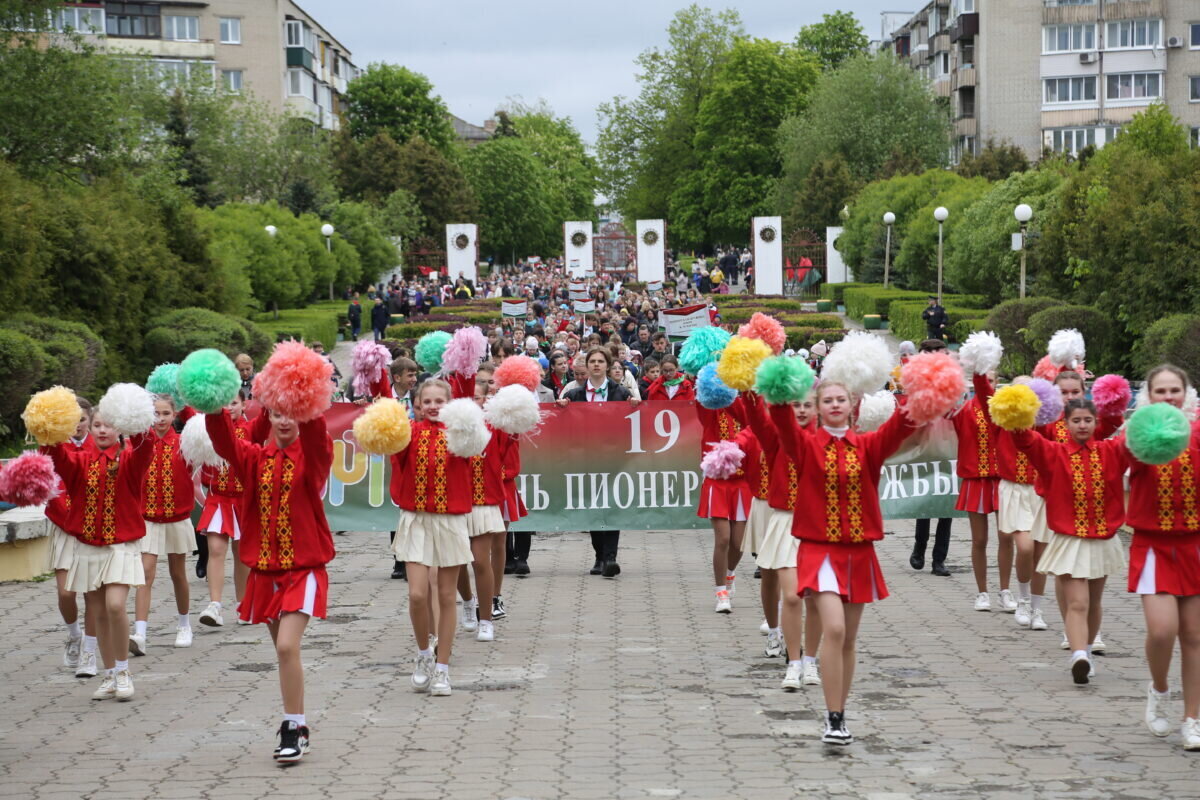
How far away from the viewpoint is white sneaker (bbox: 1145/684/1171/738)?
7.39m

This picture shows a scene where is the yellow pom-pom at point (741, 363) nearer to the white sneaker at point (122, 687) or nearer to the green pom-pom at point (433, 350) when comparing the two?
the white sneaker at point (122, 687)

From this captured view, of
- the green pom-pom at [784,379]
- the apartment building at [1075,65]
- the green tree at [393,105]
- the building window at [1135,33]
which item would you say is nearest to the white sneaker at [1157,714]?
the green pom-pom at [784,379]

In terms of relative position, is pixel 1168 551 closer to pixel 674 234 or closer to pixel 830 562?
pixel 830 562

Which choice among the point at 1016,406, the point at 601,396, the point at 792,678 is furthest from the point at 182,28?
the point at 1016,406

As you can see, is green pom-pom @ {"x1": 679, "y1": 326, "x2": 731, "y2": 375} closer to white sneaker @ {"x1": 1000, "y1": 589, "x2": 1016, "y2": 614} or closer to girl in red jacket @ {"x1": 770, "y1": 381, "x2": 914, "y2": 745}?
girl in red jacket @ {"x1": 770, "y1": 381, "x2": 914, "y2": 745}

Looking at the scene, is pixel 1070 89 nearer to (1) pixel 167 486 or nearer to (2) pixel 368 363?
(2) pixel 368 363

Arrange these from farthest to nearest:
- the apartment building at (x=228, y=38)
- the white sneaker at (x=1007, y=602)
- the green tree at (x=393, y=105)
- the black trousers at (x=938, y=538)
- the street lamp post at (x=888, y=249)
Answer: the green tree at (x=393, y=105) < the apartment building at (x=228, y=38) < the street lamp post at (x=888, y=249) < the black trousers at (x=938, y=538) < the white sneaker at (x=1007, y=602)

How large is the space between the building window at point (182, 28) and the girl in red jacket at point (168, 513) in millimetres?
69835

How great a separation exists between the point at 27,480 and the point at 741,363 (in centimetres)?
385

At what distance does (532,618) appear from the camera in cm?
1127

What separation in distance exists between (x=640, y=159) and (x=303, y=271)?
49.1 meters

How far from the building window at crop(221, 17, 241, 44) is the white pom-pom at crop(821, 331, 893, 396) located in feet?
244

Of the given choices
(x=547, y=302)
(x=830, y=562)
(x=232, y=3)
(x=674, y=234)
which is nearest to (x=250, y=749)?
(x=830, y=562)

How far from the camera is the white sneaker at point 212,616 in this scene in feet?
35.7
